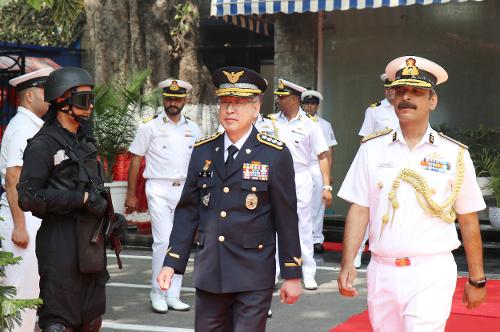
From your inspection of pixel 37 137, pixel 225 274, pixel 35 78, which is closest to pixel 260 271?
pixel 225 274

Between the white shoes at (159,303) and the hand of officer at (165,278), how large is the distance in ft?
11.2

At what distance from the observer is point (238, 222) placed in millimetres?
5238

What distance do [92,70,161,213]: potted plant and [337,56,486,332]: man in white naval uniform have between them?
890 cm

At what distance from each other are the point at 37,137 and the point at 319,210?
714cm

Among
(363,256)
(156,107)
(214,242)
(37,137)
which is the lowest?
(363,256)

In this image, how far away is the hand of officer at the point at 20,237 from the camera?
20.7 feet

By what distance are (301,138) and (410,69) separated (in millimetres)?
4962

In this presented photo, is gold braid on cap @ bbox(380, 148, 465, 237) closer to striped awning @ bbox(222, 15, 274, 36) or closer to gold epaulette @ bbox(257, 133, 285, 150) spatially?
gold epaulette @ bbox(257, 133, 285, 150)

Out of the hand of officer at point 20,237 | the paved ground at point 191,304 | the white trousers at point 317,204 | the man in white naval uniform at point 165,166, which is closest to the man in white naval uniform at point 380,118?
the white trousers at point 317,204

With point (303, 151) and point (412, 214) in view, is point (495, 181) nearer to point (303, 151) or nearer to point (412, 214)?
point (303, 151)

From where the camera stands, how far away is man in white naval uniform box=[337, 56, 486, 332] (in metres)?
4.96

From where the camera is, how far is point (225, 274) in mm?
5215

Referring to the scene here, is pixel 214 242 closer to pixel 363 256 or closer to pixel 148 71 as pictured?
pixel 363 256

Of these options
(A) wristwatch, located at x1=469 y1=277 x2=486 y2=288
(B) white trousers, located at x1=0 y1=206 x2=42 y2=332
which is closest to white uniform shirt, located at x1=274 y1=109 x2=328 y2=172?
(B) white trousers, located at x1=0 y1=206 x2=42 y2=332
